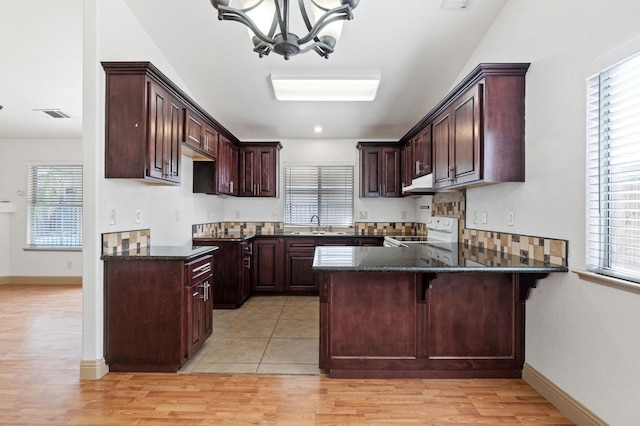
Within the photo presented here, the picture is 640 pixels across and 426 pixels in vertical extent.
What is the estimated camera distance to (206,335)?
3.05 metres

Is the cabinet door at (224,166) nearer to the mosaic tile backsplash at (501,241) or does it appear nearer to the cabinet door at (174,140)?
the cabinet door at (174,140)

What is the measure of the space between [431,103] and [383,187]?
1375mm

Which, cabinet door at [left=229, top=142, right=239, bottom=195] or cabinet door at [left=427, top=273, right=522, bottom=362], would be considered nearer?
cabinet door at [left=427, top=273, right=522, bottom=362]

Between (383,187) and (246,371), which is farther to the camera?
(383,187)

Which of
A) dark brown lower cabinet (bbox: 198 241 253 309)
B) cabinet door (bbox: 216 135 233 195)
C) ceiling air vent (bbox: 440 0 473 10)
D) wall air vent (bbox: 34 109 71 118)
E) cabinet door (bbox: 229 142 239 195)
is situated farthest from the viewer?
cabinet door (bbox: 229 142 239 195)

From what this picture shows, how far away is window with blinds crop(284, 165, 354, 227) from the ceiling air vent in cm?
287

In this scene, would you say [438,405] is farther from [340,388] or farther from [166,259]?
[166,259]

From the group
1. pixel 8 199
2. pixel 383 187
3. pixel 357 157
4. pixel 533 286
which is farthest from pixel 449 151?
pixel 8 199

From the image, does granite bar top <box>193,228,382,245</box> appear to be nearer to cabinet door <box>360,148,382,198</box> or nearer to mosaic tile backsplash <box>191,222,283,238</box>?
mosaic tile backsplash <box>191,222,283,238</box>

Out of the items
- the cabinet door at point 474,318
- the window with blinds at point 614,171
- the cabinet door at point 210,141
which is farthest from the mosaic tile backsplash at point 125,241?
the window with blinds at point 614,171

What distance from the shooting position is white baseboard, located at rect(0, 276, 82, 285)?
546cm

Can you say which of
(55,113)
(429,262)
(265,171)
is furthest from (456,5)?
(55,113)

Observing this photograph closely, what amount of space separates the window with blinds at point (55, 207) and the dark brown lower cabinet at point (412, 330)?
17.0 ft

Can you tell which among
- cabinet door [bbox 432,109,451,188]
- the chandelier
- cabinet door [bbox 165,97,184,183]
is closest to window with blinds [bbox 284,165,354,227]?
cabinet door [bbox 432,109,451,188]
